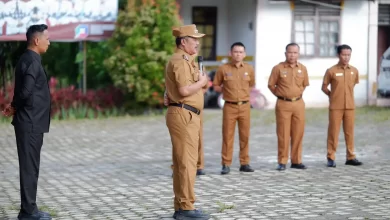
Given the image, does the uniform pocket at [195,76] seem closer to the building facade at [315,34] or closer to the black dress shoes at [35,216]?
the black dress shoes at [35,216]

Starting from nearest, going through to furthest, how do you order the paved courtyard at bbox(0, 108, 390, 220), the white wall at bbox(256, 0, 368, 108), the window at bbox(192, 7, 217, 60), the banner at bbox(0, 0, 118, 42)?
the paved courtyard at bbox(0, 108, 390, 220), the banner at bbox(0, 0, 118, 42), the white wall at bbox(256, 0, 368, 108), the window at bbox(192, 7, 217, 60)

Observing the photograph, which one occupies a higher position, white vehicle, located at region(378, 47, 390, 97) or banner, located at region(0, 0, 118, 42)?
banner, located at region(0, 0, 118, 42)

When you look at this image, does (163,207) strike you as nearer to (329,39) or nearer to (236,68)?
(236,68)

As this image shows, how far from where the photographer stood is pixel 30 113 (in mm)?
8891

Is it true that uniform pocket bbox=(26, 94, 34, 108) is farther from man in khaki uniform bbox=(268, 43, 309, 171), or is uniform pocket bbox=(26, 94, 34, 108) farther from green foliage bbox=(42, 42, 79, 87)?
green foliage bbox=(42, 42, 79, 87)

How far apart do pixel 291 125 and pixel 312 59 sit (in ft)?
37.5

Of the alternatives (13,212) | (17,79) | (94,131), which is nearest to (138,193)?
(13,212)

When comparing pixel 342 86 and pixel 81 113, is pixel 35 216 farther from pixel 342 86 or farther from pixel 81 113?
pixel 81 113

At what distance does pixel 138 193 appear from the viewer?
1107 centimetres

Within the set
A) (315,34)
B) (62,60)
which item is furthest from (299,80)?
(62,60)

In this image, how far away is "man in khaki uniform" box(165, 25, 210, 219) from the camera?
29.5 feet

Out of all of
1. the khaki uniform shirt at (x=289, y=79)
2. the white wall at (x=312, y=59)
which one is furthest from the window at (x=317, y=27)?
the khaki uniform shirt at (x=289, y=79)

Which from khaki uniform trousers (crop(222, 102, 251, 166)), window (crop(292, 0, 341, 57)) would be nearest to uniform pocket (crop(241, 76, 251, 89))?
khaki uniform trousers (crop(222, 102, 251, 166))

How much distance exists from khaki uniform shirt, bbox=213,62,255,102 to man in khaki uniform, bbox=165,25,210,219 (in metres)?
3.87
